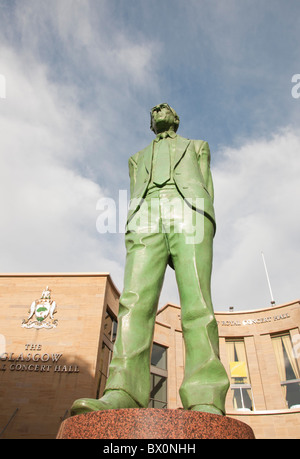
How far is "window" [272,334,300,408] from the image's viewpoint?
19.8m

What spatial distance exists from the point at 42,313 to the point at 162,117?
47.1 ft

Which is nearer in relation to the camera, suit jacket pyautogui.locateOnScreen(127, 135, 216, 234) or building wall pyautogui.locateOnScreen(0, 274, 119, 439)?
suit jacket pyautogui.locateOnScreen(127, 135, 216, 234)

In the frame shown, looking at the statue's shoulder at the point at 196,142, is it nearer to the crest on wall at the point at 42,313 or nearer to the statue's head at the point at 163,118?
the statue's head at the point at 163,118

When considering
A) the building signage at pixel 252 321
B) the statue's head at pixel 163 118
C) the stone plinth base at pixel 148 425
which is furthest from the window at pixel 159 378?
the stone plinth base at pixel 148 425

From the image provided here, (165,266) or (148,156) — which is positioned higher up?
(148,156)

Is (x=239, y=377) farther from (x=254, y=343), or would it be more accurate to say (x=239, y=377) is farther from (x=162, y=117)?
(x=162, y=117)

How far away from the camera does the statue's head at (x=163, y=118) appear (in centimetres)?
407

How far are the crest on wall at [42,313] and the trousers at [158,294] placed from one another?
46.1 feet

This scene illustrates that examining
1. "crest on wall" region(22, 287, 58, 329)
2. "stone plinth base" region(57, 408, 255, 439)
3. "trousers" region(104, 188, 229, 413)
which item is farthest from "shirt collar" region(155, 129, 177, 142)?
"crest on wall" region(22, 287, 58, 329)

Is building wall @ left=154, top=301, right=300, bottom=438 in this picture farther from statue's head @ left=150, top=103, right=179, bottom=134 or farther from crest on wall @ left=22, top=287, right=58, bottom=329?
statue's head @ left=150, top=103, right=179, bottom=134

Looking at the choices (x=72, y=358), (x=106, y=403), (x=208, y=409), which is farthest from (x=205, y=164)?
(x=72, y=358)

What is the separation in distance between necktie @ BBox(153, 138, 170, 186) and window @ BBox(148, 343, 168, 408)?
18.3m

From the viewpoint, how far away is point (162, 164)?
372cm
